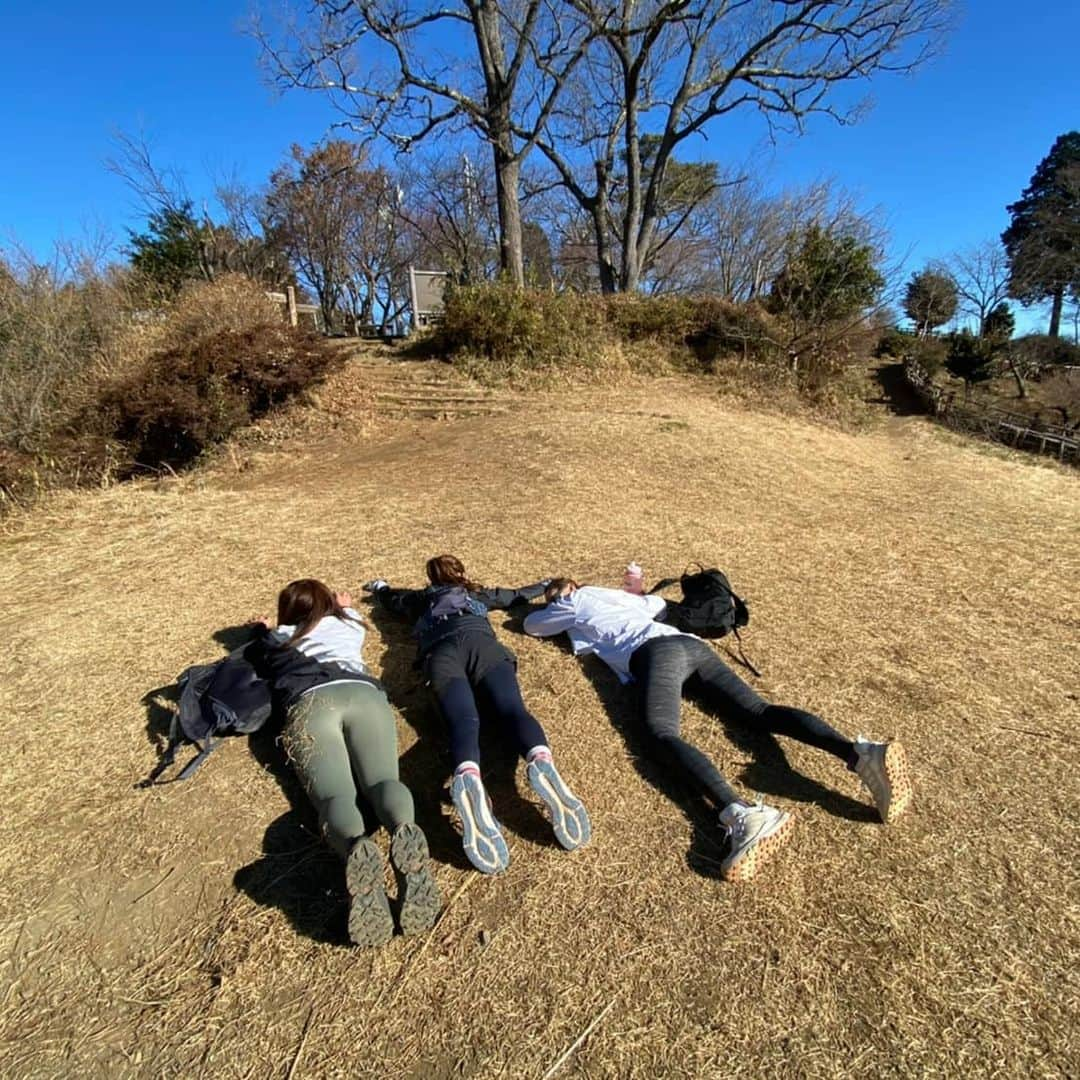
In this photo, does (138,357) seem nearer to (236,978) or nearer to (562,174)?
(236,978)

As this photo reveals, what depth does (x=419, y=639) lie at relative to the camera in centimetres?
341

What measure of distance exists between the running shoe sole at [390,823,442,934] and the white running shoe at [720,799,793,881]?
1.04m

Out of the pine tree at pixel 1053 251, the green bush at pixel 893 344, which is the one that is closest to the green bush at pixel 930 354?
the green bush at pixel 893 344

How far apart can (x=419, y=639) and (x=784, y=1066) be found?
2.36 meters

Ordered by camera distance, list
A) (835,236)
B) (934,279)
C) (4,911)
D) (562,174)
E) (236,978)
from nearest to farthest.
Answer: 1. (236,978)
2. (4,911)
3. (835,236)
4. (562,174)
5. (934,279)

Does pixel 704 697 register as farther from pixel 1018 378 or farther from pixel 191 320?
pixel 1018 378

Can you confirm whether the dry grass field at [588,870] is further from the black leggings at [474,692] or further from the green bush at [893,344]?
the green bush at [893,344]

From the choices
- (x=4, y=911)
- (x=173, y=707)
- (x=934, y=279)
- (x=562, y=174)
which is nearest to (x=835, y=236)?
(x=562, y=174)

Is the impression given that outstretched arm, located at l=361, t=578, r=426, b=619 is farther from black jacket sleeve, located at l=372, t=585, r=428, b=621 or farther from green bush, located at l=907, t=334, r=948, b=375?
green bush, located at l=907, t=334, r=948, b=375

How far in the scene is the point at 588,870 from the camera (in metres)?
2.29

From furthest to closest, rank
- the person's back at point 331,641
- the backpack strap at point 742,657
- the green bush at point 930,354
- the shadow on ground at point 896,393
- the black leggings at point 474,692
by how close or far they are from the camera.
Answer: the green bush at point 930,354
the shadow on ground at point 896,393
the backpack strap at point 742,657
the person's back at point 331,641
the black leggings at point 474,692

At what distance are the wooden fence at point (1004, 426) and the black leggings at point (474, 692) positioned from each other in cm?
1359

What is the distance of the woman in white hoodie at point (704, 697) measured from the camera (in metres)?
2.28

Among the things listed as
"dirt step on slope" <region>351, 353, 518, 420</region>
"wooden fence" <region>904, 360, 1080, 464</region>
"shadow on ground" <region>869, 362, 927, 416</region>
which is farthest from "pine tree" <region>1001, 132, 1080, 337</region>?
"dirt step on slope" <region>351, 353, 518, 420</region>
